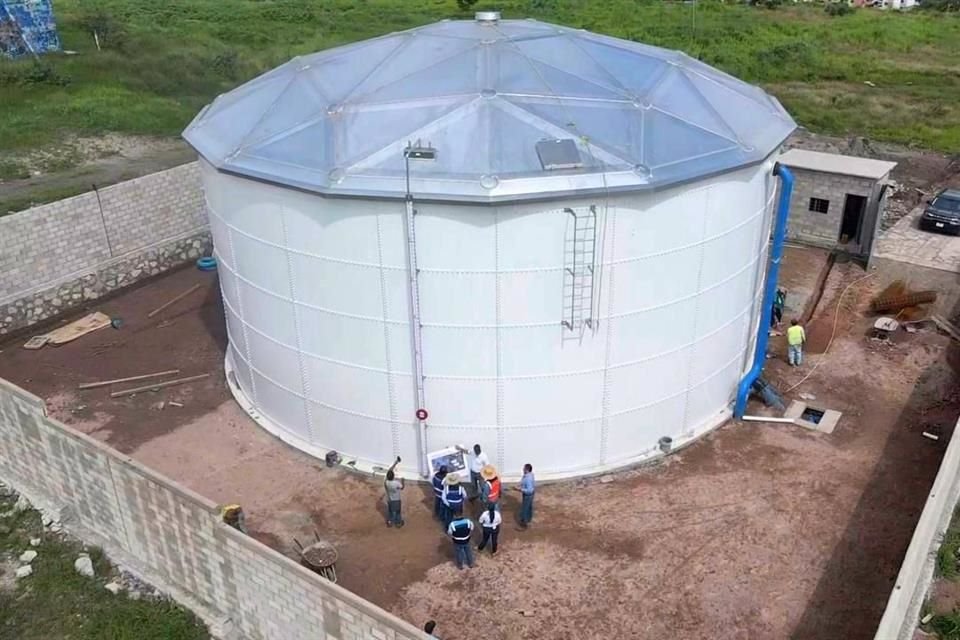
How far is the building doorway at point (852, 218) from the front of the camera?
22.3 meters

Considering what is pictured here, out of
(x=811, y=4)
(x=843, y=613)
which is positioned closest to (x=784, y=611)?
(x=843, y=613)

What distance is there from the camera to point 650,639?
10914mm

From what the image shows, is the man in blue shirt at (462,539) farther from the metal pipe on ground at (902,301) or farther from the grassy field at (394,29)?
the grassy field at (394,29)

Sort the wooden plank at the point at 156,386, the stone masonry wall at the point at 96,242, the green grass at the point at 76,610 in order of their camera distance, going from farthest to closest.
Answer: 1. the stone masonry wall at the point at 96,242
2. the wooden plank at the point at 156,386
3. the green grass at the point at 76,610

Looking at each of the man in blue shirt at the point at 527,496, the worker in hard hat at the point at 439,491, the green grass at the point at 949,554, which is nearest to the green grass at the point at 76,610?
the worker in hard hat at the point at 439,491

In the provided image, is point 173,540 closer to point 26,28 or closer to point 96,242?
point 96,242

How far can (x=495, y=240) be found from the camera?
12.3 metres

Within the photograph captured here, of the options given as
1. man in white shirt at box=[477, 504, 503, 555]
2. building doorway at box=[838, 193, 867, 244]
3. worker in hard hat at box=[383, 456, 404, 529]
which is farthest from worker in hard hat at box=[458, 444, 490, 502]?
building doorway at box=[838, 193, 867, 244]

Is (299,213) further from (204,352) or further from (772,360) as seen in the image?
(772,360)

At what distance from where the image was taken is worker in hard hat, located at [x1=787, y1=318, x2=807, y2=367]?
17.2 metres

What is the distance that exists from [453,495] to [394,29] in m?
40.7

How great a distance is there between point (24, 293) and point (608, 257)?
49.6ft

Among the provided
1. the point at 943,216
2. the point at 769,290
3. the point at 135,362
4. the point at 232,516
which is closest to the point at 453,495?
the point at 232,516

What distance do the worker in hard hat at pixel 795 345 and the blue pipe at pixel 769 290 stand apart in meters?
1.04
